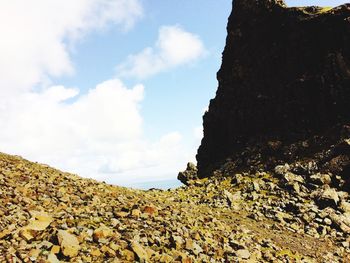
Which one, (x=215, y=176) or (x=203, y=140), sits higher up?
(x=203, y=140)

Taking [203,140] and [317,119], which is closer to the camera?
[317,119]

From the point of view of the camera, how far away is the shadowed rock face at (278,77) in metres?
41.9

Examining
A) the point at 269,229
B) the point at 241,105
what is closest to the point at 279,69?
the point at 241,105

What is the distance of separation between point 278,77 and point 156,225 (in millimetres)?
35216

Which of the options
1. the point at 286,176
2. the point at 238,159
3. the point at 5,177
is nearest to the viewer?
the point at 5,177

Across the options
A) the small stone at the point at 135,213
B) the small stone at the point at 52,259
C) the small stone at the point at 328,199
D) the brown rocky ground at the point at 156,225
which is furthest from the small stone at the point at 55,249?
the small stone at the point at 328,199

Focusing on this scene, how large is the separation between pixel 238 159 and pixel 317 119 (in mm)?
10220

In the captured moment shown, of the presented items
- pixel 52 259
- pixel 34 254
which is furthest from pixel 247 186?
pixel 34 254

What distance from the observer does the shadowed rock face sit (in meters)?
41.9

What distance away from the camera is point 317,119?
4219 cm

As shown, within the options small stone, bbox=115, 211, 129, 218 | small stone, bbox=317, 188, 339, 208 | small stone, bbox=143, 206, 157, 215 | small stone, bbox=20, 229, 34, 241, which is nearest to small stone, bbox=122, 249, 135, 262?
small stone, bbox=20, 229, 34, 241

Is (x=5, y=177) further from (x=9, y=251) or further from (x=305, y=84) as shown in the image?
(x=305, y=84)

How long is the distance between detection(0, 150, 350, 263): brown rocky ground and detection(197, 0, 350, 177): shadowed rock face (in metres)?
12.3

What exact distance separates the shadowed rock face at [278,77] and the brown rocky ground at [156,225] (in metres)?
12.3
